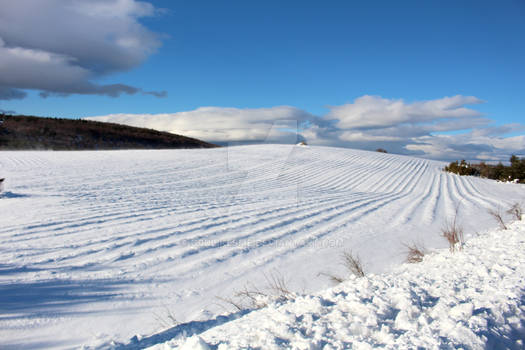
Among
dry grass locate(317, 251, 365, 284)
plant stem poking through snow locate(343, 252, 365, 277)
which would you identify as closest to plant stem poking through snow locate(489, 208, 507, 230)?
plant stem poking through snow locate(343, 252, 365, 277)

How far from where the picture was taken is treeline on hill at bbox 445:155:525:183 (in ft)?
40.3

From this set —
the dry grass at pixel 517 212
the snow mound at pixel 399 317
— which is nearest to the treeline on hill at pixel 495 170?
the dry grass at pixel 517 212

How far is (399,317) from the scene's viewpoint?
4.78ft

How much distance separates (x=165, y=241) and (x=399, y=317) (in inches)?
109

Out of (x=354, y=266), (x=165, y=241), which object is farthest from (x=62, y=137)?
(x=354, y=266)

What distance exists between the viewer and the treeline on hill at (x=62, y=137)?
79.6ft

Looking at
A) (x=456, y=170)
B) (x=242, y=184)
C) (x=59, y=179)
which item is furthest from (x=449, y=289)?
(x=456, y=170)

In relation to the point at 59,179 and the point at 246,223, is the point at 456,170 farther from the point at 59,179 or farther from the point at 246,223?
the point at 59,179

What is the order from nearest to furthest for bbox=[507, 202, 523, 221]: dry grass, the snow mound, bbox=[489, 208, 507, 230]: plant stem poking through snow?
the snow mound → bbox=[489, 208, 507, 230]: plant stem poking through snow → bbox=[507, 202, 523, 221]: dry grass

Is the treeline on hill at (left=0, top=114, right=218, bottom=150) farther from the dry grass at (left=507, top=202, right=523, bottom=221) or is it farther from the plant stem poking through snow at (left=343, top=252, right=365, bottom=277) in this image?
the dry grass at (left=507, top=202, right=523, bottom=221)

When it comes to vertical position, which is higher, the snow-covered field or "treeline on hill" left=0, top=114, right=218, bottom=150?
"treeline on hill" left=0, top=114, right=218, bottom=150

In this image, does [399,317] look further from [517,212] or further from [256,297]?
[517,212]

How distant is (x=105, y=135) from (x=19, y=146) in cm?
810

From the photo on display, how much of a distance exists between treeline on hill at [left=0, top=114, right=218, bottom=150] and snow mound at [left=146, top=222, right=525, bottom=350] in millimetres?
27307
